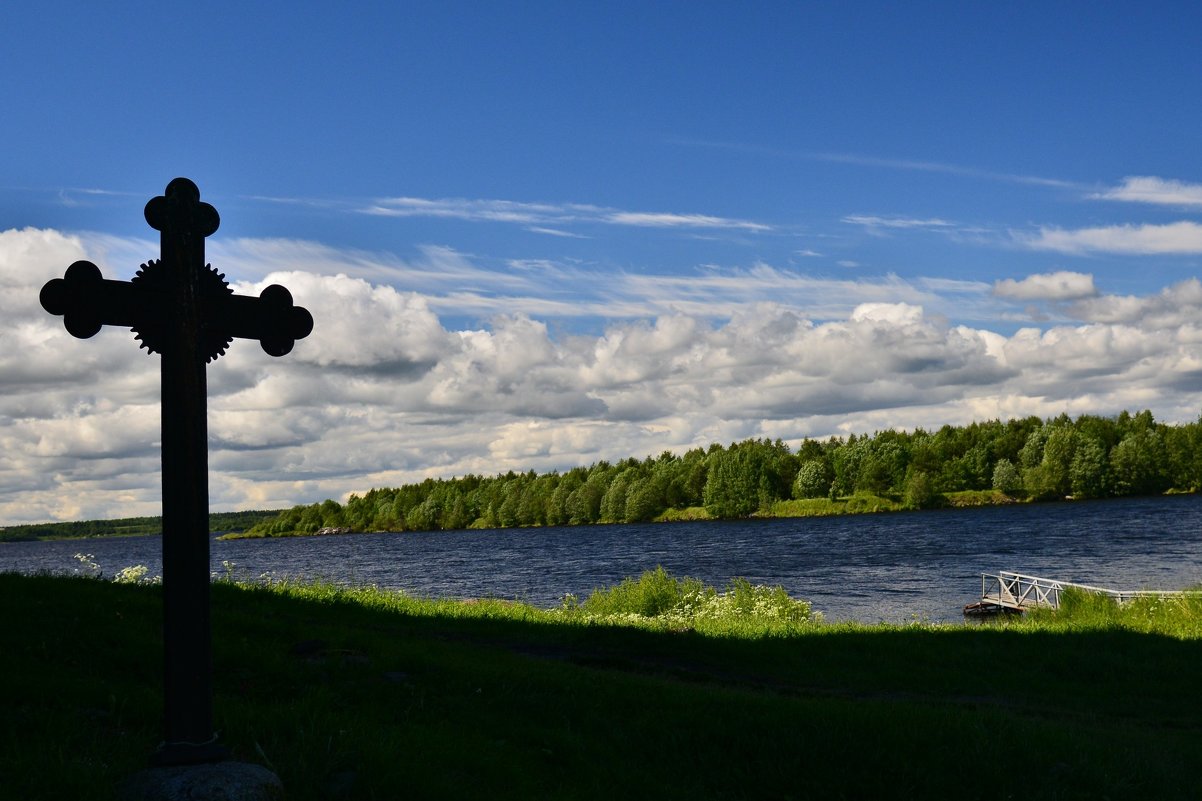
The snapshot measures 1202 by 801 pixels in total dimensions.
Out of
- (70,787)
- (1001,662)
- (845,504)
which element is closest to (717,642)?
(1001,662)

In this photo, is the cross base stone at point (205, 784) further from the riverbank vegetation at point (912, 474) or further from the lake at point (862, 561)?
the riverbank vegetation at point (912, 474)

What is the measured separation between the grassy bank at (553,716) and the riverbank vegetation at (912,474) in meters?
126

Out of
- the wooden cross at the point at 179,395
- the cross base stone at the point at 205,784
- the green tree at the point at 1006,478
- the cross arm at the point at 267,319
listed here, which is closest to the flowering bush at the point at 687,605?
the cross arm at the point at 267,319

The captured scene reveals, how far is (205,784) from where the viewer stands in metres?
6.24

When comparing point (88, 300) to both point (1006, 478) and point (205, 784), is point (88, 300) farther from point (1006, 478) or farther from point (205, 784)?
point (1006, 478)

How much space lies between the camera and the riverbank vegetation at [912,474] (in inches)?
5344

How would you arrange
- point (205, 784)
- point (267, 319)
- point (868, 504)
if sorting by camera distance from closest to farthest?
point (205, 784), point (267, 319), point (868, 504)

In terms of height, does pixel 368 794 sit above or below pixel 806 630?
above

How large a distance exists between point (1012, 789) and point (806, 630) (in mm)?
11852

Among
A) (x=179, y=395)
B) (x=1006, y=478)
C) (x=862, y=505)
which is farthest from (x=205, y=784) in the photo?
(x=1006, y=478)

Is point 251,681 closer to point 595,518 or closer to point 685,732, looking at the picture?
point 685,732

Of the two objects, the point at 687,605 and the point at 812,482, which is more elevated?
the point at 812,482

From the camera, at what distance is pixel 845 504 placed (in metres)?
141

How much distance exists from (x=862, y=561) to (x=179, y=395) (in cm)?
5624
